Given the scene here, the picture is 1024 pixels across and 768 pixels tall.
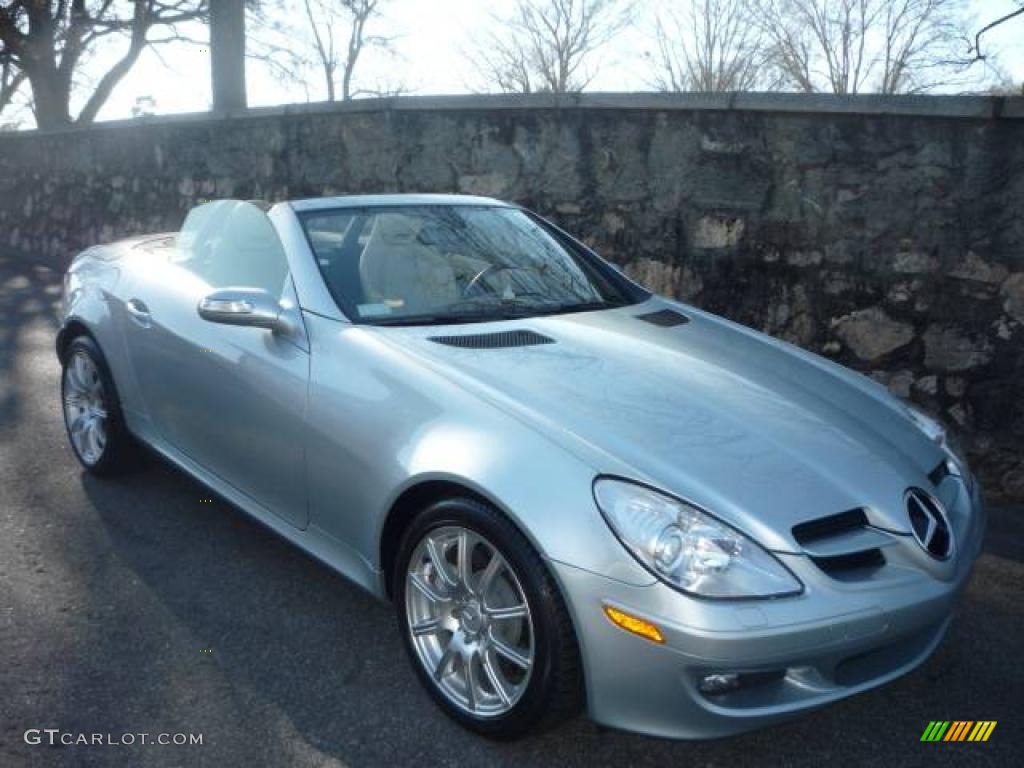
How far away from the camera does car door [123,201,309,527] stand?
3230mm

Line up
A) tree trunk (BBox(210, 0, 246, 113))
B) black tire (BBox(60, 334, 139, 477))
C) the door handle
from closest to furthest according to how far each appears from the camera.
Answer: the door handle → black tire (BBox(60, 334, 139, 477)) → tree trunk (BBox(210, 0, 246, 113))

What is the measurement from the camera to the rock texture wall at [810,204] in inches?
194

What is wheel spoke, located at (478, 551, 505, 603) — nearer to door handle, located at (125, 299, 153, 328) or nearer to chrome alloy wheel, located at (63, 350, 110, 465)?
door handle, located at (125, 299, 153, 328)

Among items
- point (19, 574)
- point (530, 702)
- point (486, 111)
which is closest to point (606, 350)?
point (530, 702)

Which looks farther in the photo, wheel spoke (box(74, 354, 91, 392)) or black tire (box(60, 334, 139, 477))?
wheel spoke (box(74, 354, 91, 392))

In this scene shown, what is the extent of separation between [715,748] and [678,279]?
12.7ft

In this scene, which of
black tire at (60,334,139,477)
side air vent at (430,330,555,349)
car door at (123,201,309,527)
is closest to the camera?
side air vent at (430,330,555,349)

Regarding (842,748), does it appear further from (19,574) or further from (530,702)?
(19,574)

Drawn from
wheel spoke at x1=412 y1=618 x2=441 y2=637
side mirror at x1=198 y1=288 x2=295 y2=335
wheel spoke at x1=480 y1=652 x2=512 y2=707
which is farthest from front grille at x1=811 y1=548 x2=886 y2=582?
side mirror at x1=198 y1=288 x2=295 y2=335

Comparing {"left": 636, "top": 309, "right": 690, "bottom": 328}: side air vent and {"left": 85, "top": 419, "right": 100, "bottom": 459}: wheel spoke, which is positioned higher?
{"left": 636, "top": 309, "right": 690, "bottom": 328}: side air vent

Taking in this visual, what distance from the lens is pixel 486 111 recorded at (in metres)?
7.05

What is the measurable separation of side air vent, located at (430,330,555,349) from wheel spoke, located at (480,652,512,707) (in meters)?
0.97

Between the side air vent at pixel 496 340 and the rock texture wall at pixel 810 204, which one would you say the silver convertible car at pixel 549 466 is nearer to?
the side air vent at pixel 496 340

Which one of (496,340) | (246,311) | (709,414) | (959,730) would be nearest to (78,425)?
(246,311)
